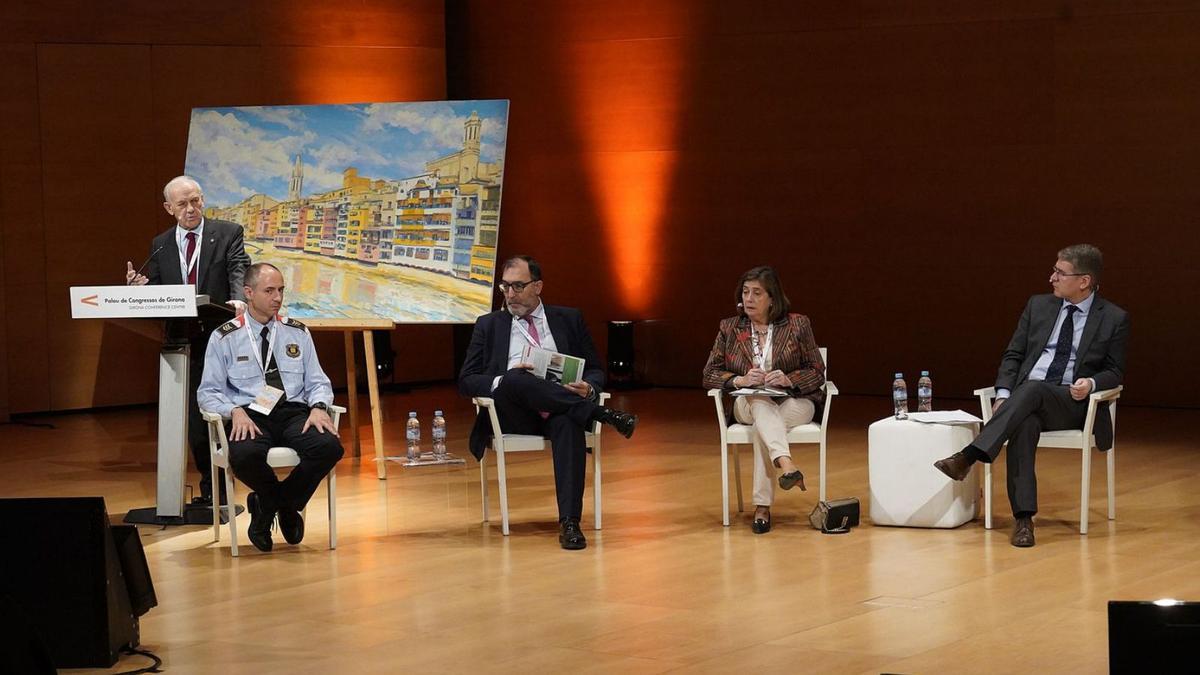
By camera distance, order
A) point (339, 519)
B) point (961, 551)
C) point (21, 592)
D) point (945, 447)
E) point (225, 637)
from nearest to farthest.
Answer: point (21, 592), point (225, 637), point (961, 551), point (945, 447), point (339, 519)

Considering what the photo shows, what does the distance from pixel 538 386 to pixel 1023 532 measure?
6.50 feet

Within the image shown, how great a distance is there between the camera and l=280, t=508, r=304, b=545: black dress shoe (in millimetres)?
6340

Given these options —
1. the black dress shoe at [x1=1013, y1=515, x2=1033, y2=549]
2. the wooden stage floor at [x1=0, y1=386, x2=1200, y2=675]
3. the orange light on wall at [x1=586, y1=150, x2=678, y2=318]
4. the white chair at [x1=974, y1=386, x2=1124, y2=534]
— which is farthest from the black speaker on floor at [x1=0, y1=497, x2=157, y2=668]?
the orange light on wall at [x1=586, y1=150, x2=678, y2=318]

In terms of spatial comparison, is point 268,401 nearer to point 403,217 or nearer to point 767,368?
point 767,368

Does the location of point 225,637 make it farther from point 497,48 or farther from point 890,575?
point 497,48

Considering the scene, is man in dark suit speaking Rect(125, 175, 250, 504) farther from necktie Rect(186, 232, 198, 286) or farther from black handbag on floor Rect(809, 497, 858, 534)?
black handbag on floor Rect(809, 497, 858, 534)

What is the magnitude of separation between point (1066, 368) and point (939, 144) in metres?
4.73

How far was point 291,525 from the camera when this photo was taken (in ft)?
20.9

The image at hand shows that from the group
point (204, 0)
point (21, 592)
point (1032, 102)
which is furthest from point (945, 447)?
point (204, 0)

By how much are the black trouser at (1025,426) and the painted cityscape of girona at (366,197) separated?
117 inches

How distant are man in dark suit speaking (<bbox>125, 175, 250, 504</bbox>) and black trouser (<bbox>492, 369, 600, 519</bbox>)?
1.53 m

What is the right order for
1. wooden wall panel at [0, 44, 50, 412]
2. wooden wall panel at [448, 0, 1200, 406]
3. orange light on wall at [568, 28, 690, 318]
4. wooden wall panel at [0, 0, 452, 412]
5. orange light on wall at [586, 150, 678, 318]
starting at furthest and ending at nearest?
orange light on wall at [586, 150, 678, 318]
orange light on wall at [568, 28, 690, 318]
wooden wall panel at [0, 0, 452, 412]
wooden wall panel at [0, 44, 50, 412]
wooden wall panel at [448, 0, 1200, 406]

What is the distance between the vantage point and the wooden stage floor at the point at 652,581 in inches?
181

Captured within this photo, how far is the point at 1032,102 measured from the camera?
10.7m
